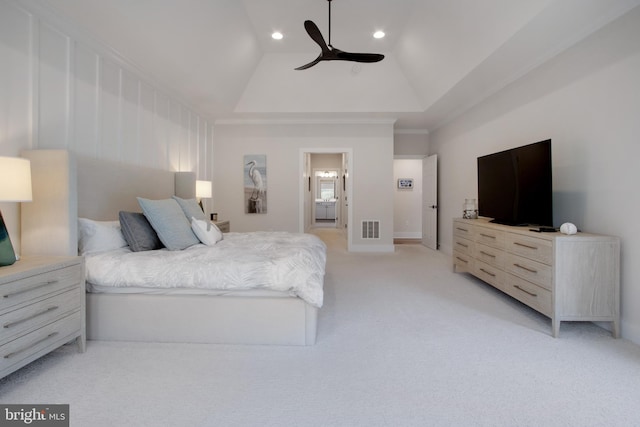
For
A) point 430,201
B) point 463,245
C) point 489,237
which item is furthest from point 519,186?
point 430,201

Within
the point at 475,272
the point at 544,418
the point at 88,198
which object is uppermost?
the point at 88,198

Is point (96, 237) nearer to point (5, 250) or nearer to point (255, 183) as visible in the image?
point (5, 250)

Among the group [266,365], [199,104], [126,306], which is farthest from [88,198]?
[199,104]

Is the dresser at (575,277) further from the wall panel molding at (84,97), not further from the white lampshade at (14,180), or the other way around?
the wall panel molding at (84,97)

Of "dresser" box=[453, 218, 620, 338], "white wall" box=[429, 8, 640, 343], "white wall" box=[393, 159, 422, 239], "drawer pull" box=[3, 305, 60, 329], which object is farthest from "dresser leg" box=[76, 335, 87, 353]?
"white wall" box=[393, 159, 422, 239]

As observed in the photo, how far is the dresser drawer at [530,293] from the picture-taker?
8.01 feet

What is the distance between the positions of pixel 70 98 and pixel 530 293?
434 centimetres

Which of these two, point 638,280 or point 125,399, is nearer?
point 125,399

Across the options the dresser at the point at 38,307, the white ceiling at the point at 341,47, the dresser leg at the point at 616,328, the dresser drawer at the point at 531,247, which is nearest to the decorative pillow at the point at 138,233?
the dresser at the point at 38,307

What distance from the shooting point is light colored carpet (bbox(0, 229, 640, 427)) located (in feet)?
4.80

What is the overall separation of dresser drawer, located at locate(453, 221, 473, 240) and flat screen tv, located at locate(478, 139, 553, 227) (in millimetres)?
276

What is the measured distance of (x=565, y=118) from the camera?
9.67 ft

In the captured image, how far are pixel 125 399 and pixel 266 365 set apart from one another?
75 centimetres

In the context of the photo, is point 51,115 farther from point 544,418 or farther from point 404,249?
point 404,249
